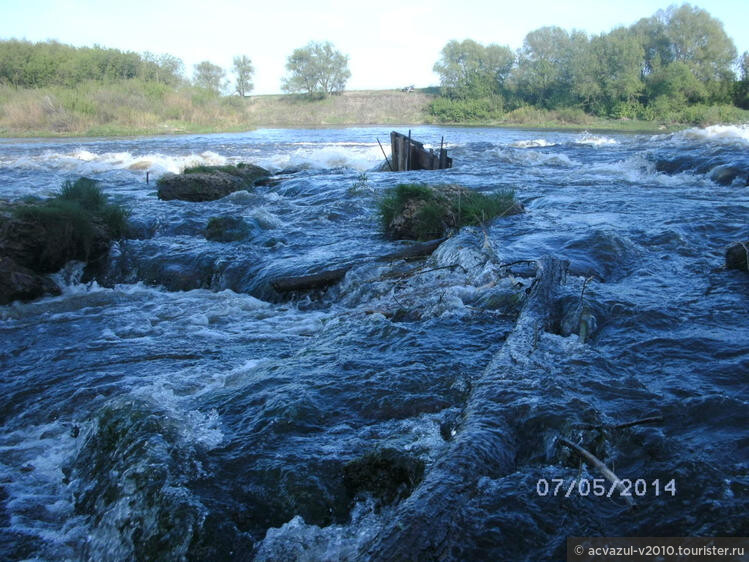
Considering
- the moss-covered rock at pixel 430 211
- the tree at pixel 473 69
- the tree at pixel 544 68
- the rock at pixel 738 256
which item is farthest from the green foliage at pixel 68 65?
the rock at pixel 738 256

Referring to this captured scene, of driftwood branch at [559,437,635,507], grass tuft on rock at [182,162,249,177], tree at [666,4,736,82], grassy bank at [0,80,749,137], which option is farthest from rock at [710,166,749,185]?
tree at [666,4,736,82]

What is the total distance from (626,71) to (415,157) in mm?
51821

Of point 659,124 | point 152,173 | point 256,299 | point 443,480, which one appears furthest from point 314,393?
point 659,124

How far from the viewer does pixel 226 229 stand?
937cm

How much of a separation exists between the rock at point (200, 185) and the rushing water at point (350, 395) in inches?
154

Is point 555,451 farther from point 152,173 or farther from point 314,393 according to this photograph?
point 152,173

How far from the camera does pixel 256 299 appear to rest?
6773mm

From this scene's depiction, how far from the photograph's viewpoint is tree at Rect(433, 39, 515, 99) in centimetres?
7462

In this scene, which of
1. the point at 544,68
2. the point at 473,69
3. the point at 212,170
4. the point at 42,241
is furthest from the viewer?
the point at 473,69

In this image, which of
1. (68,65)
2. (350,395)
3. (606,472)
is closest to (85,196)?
(350,395)

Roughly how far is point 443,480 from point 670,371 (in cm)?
223

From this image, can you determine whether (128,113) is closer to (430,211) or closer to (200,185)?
(200,185)

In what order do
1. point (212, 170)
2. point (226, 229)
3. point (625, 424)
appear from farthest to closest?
point (212, 170) < point (226, 229) < point (625, 424)

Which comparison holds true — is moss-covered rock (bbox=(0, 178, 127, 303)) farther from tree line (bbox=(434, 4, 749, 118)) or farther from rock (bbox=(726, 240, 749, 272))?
tree line (bbox=(434, 4, 749, 118))
